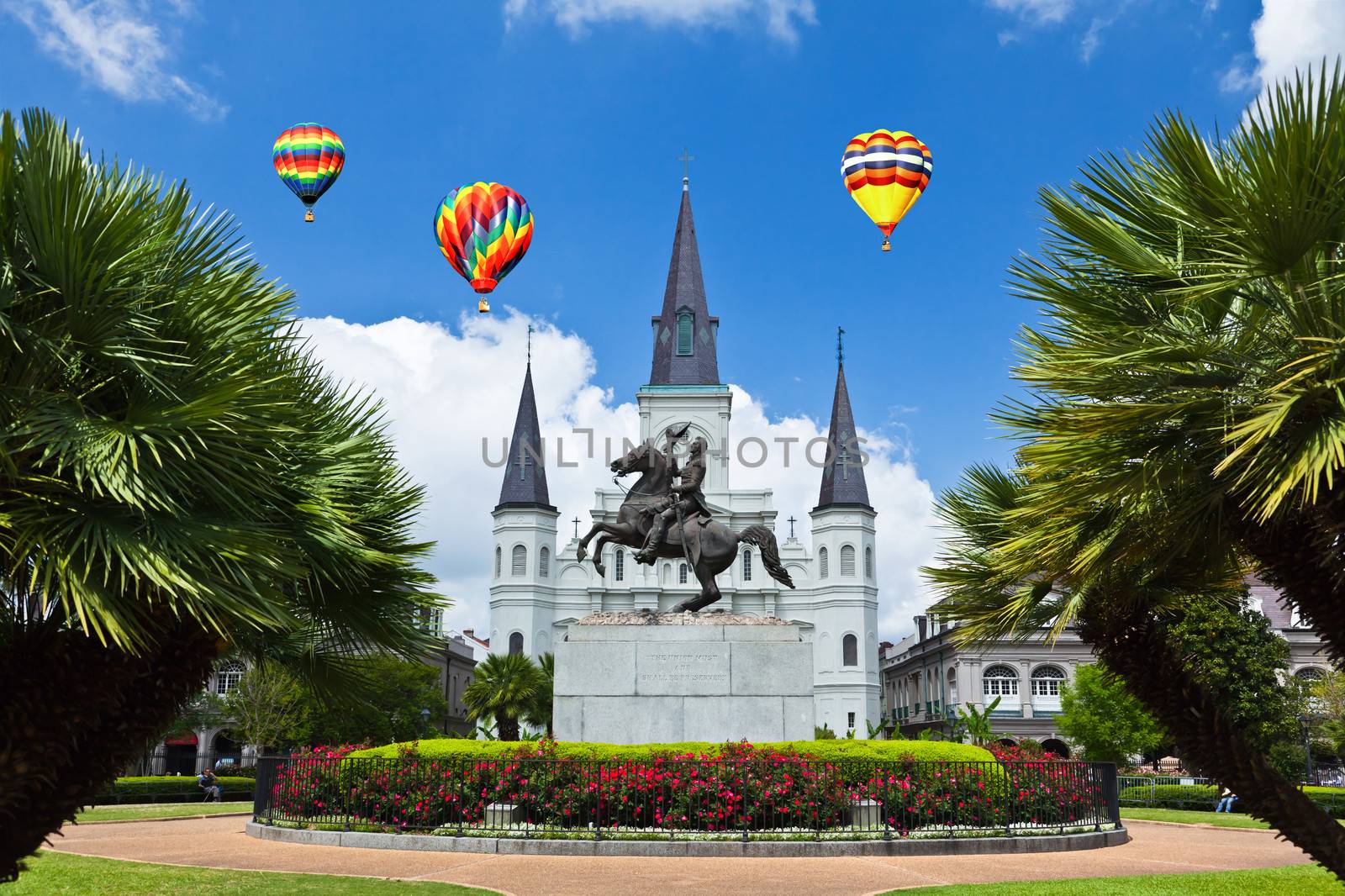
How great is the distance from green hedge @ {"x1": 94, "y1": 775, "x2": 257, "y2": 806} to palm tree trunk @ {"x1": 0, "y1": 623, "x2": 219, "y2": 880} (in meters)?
30.1

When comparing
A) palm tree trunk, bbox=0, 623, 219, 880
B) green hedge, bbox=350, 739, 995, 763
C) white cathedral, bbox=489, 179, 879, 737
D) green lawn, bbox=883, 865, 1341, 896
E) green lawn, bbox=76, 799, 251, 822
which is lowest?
green lawn, bbox=76, 799, 251, 822

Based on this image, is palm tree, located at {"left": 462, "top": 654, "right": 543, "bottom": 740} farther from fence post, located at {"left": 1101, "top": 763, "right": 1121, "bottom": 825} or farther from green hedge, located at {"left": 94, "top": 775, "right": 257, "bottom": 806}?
fence post, located at {"left": 1101, "top": 763, "right": 1121, "bottom": 825}

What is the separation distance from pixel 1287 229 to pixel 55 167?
6550mm

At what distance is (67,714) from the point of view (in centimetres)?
600

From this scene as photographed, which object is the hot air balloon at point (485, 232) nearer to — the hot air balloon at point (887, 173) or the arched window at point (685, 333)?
the hot air balloon at point (887, 173)

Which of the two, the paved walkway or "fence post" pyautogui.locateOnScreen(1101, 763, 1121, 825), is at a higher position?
"fence post" pyautogui.locateOnScreen(1101, 763, 1121, 825)

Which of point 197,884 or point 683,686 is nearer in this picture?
point 197,884

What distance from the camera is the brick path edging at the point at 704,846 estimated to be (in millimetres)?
14797

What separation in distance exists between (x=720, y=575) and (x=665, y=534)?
248 ft

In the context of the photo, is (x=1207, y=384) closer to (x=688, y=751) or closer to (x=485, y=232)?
(x=688, y=751)

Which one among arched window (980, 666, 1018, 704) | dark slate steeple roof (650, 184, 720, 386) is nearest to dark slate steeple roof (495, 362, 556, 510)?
dark slate steeple roof (650, 184, 720, 386)

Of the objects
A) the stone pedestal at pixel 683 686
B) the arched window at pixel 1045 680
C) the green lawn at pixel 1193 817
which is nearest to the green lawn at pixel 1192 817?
the green lawn at pixel 1193 817

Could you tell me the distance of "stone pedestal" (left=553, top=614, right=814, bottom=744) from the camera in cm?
1783

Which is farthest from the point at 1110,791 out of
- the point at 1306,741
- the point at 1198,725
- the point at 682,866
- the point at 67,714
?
the point at 1306,741
